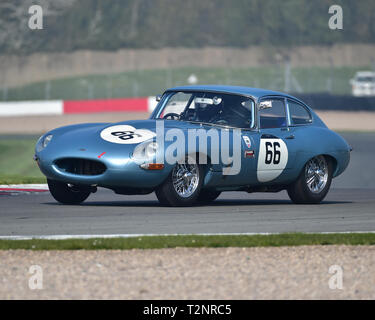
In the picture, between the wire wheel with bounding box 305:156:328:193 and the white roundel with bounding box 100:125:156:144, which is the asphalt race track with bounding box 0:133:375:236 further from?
the white roundel with bounding box 100:125:156:144

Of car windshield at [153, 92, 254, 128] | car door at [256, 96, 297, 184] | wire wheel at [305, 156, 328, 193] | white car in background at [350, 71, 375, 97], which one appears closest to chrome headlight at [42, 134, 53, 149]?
car windshield at [153, 92, 254, 128]

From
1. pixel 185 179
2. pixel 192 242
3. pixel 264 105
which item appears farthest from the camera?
pixel 264 105

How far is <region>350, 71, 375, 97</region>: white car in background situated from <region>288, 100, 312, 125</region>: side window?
126 ft

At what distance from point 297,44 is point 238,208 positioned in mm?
45258

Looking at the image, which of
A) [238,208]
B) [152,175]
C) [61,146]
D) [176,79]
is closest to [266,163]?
[238,208]

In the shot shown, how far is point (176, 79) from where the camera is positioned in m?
50.3

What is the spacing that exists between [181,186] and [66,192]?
1551 mm

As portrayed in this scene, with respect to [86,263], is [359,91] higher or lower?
lower

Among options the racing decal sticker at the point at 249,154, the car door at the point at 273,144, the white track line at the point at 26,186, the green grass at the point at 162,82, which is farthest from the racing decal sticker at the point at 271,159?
the green grass at the point at 162,82

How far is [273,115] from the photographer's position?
11.2 meters

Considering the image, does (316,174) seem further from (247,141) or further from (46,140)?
(46,140)

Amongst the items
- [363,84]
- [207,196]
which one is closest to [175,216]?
[207,196]

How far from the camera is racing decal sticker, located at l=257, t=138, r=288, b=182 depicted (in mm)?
10609

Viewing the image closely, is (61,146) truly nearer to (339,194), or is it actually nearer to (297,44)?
(339,194)
